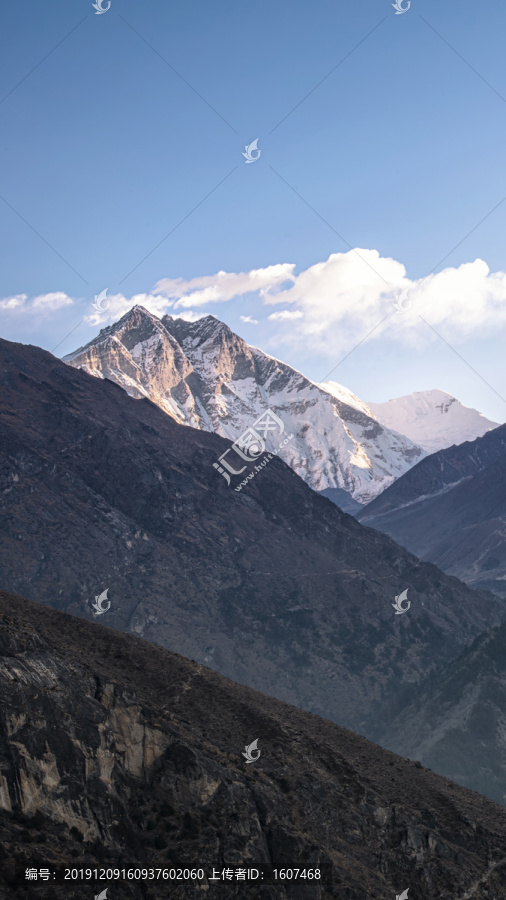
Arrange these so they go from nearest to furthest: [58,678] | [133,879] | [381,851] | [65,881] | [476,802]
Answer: [65,881], [133,879], [58,678], [381,851], [476,802]

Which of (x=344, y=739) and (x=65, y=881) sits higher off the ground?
(x=344, y=739)

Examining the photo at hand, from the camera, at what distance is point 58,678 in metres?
74.2

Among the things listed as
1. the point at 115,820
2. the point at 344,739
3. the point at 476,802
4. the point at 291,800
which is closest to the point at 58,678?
the point at 115,820

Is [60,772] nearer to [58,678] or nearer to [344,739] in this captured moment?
[58,678]

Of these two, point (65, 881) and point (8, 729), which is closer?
point (65, 881)

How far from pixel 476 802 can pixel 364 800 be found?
54.4 ft

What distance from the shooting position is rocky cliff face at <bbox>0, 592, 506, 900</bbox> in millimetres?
65938

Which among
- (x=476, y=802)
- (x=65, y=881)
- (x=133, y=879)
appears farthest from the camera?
(x=476, y=802)

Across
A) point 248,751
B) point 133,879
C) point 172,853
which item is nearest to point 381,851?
point 248,751

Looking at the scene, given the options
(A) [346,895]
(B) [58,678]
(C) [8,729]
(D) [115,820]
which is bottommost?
(A) [346,895]

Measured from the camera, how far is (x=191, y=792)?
76250mm

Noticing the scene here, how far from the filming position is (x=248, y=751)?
85.4m

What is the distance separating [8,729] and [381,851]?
3678 centimetres

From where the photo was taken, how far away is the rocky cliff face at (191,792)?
65.9 meters
